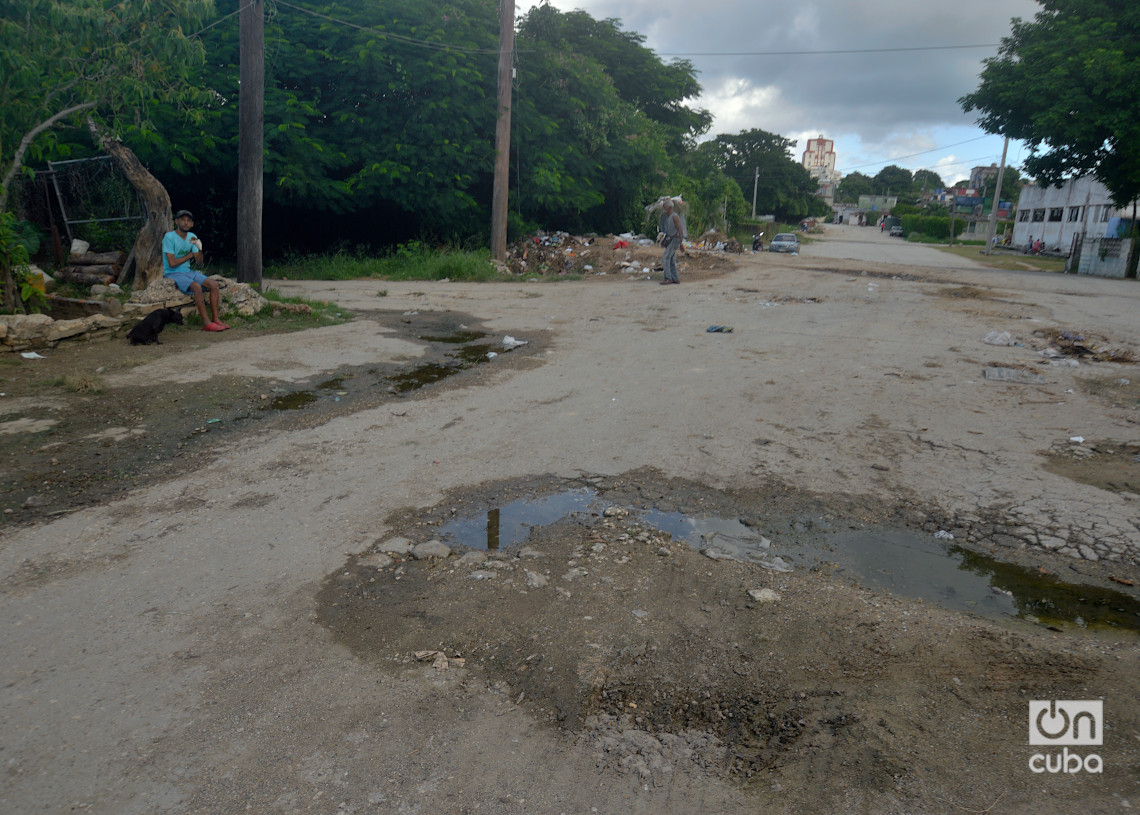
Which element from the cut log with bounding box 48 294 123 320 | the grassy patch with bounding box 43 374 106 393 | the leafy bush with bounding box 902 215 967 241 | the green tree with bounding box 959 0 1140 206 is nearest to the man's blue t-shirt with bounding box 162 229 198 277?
the cut log with bounding box 48 294 123 320

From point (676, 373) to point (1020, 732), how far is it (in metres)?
5.33

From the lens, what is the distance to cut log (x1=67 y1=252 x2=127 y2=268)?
36.3 ft

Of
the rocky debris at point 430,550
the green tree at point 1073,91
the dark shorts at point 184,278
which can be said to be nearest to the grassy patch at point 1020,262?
the green tree at point 1073,91

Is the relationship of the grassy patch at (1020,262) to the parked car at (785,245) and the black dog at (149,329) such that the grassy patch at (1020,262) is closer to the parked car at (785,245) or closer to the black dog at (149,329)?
the parked car at (785,245)

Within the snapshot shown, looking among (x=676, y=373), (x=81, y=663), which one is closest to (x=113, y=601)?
(x=81, y=663)

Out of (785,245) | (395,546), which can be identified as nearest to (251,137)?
(395,546)

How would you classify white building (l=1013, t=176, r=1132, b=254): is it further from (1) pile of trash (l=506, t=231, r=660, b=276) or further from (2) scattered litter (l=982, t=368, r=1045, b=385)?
(2) scattered litter (l=982, t=368, r=1045, b=385)

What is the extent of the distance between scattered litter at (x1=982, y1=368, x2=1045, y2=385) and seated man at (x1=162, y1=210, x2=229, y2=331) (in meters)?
8.76

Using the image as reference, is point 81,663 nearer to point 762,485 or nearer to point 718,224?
point 762,485

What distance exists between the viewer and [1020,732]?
240 cm

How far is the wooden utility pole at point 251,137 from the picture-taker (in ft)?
35.0

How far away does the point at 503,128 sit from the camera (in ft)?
55.0

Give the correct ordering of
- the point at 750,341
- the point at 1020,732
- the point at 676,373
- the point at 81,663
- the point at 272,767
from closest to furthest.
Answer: the point at 272,767, the point at 1020,732, the point at 81,663, the point at 676,373, the point at 750,341

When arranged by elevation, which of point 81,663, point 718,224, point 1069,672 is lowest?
point 81,663
